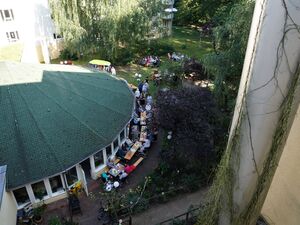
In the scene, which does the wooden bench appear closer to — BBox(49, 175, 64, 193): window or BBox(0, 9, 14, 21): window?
BBox(49, 175, 64, 193): window

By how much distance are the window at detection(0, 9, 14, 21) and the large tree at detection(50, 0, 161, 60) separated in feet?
14.0

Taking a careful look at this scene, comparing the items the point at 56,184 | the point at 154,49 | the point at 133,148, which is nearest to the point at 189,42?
the point at 154,49

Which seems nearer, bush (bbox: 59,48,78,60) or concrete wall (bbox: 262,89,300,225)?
concrete wall (bbox: 262,89,300,225)

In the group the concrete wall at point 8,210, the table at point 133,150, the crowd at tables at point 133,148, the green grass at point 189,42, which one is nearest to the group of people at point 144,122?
the crowd at tables at point 133,148

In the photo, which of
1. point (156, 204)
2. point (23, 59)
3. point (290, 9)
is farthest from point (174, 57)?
point (290, 9)

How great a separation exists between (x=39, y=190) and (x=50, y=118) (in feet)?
12.4

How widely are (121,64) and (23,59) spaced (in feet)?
31.7

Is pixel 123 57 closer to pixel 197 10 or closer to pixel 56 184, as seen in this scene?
pixel 197 10

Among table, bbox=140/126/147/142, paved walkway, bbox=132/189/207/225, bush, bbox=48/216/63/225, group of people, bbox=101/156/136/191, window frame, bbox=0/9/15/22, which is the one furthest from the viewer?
window frame, bbox=0/9/15/22

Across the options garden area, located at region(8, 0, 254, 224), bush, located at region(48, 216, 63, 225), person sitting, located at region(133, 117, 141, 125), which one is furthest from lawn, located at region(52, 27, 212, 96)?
bush, located at region(48, 216, 63, 225)

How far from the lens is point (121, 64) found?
29.0m

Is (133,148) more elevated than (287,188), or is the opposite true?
(287,188)

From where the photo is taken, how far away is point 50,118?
14492mm

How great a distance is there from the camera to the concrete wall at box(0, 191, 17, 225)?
32.3 feet
